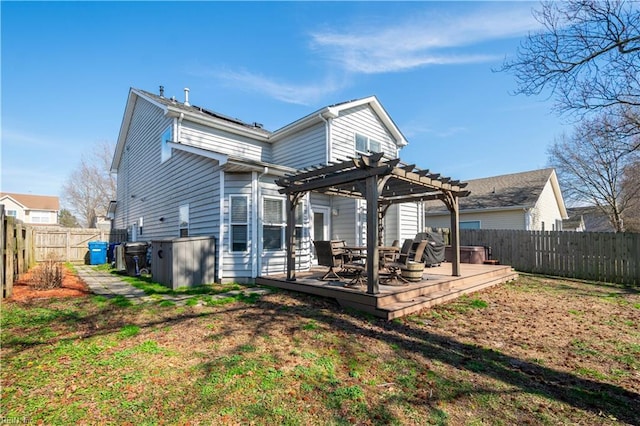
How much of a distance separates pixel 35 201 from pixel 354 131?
52095mm

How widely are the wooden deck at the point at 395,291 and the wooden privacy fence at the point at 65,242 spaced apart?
13425mm

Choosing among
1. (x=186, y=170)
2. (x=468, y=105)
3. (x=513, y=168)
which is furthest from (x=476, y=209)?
(x=186, y=170)

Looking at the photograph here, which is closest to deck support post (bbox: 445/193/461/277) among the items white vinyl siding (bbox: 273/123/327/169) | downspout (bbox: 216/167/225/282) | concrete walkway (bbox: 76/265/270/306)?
white vinyl siding (bbox: 273/123/327/169)

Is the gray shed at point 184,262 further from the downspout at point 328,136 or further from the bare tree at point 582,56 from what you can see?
the bare tree at point 582,56

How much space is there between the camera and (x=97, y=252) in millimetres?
14062

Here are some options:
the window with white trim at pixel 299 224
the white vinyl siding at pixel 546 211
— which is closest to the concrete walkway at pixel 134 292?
the window with white trim at pixel 299 224

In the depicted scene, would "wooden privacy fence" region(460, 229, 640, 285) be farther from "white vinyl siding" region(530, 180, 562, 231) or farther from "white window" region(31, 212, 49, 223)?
"white window" region(31, 212, 49, 223)

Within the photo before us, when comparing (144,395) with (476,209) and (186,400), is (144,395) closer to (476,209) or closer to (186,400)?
(186,400)

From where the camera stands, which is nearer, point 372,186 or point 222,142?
point 372,186

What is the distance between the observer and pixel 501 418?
8.59 ft

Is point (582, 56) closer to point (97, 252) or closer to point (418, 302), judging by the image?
point (418, 302)

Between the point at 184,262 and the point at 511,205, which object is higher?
the point at 511,205

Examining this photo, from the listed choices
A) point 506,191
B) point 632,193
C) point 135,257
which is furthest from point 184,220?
point 632,193

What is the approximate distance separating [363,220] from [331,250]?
13.4ft
